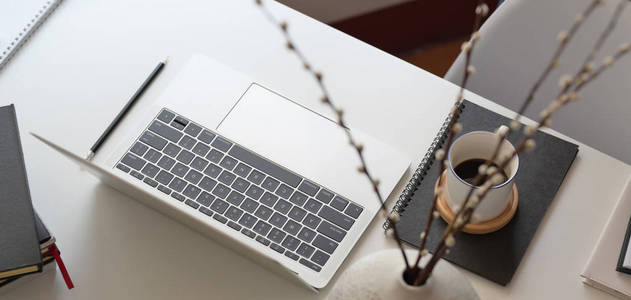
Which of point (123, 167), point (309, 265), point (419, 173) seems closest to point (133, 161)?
point (123, 167)

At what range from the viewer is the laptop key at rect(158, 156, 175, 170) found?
1.19 m

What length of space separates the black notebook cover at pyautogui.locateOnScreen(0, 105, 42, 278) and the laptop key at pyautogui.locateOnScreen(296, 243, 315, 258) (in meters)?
0.37

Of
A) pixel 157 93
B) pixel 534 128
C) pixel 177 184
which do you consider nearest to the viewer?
pixel 534 128

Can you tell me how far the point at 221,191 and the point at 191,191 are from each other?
0.16 feet

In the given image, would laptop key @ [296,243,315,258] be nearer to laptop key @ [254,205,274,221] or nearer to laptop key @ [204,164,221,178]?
laptop key @ [254,205,274,221]

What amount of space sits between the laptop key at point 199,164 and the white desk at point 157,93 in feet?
0.32

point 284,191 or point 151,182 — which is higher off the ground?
point 284,191

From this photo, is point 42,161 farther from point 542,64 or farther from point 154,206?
point 542,64

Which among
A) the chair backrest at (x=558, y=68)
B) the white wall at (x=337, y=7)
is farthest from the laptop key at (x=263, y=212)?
the white wall at (x=337, y=7)

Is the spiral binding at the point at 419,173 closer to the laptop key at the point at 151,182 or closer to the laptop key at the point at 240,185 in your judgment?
the laptop key at the point at 240,185

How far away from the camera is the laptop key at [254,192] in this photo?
3.81 ft

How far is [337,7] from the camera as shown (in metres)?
2.18

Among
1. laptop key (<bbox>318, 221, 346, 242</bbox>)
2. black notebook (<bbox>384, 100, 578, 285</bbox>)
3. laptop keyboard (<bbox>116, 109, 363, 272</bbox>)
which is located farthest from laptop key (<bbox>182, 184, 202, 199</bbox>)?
black notebook (<bbox>384, 100, 578, 285</bbox>)

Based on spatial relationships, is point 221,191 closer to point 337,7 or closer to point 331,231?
point 331,231
